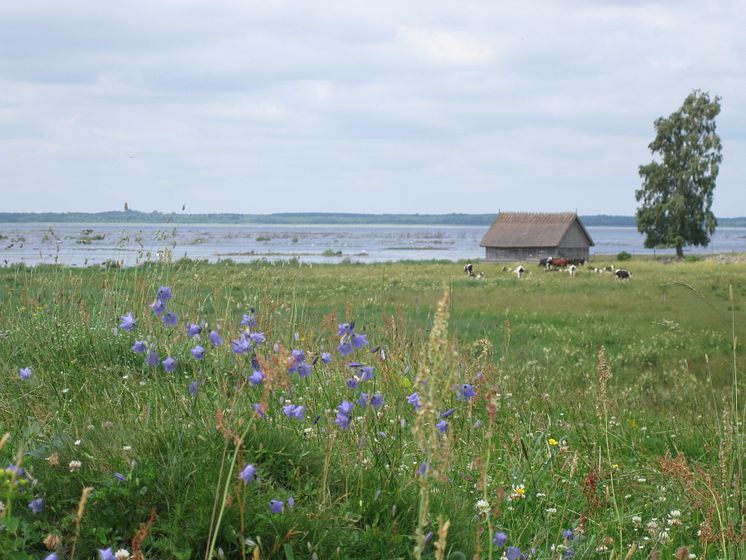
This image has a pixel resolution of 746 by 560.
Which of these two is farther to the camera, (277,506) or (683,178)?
Answer: (683,178)

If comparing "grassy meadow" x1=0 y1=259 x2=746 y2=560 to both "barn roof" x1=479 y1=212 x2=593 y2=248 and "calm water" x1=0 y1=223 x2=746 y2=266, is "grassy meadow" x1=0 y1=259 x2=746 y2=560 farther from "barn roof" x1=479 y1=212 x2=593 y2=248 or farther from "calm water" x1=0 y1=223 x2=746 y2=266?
"barn roof" x1=479 y1=212 x2=593 y2=248

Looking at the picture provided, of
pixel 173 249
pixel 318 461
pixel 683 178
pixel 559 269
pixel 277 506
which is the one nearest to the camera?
pixel 277 506

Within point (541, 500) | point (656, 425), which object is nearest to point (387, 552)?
point (541, 500)

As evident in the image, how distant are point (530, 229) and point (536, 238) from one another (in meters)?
1.67

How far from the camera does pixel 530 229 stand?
208ft

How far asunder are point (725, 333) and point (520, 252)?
46376mm

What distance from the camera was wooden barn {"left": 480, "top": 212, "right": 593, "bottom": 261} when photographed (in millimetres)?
61500

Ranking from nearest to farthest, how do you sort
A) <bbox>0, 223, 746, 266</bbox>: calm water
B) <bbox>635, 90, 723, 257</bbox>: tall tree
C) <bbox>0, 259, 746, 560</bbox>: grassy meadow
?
<bbox>0, 259, 746, 560</bbox>: grassy meadow < <bbox>0, 223, 746, 266</bbox>: calm water < <bbox>635, 90, 723, 257</bbox>: tall tree

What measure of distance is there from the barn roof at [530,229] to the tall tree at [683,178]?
5788 mm

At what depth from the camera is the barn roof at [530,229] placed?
6150cm

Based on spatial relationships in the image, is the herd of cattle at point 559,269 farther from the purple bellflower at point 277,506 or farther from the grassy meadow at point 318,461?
the purple bellflower at point 277,506

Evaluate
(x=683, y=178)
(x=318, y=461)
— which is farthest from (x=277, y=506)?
(x=683, y=178)

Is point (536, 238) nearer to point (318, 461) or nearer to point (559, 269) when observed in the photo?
point (559, 269)

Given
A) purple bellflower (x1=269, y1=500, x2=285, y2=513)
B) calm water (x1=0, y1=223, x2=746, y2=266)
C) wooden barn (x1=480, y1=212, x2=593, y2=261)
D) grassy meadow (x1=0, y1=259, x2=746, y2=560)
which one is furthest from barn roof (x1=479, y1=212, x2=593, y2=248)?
purple bellflower (x1=269, y1=500, x2=285, y2=513)
